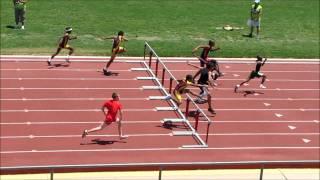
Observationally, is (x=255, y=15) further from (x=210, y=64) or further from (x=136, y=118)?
(x=136, y=118)

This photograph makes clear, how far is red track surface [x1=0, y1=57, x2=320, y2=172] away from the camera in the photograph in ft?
51.9

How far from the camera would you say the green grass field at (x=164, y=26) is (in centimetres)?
2548

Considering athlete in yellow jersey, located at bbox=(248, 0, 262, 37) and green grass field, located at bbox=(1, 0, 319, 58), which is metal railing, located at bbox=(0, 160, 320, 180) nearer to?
green grass field, located at bbox=(1, 0, 319, 58)

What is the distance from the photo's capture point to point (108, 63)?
21875 millimetres

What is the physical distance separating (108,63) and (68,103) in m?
3.11

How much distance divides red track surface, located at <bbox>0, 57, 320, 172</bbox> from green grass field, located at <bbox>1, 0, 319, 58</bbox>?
2.32 m

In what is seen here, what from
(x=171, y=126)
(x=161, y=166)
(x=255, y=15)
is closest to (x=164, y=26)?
(x=255, y=15)

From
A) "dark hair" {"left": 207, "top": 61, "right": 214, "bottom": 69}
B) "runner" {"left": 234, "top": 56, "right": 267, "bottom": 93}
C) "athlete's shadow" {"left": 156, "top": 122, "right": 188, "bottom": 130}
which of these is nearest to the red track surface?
"athlete's shadow" {"left": 156, "top": 122, "right": 188, "bottom": 130}

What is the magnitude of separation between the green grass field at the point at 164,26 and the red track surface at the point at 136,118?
2318mm

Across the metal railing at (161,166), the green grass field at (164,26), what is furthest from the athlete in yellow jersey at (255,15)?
the metal railing at (161,166)

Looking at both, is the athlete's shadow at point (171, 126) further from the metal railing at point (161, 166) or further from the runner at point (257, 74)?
the metal railing at point (161, 166)

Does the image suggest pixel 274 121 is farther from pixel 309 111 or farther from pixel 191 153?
pixel 191 153

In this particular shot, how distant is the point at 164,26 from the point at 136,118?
436 inches

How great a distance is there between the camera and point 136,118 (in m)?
18.2
